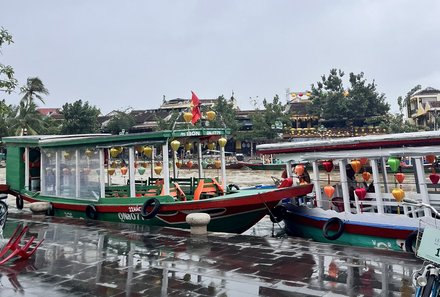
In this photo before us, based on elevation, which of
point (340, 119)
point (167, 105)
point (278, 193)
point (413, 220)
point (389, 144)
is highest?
point (167, 105)

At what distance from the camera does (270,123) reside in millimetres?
42062

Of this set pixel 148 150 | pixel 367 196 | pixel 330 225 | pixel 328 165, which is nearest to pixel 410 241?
pixel 367 196

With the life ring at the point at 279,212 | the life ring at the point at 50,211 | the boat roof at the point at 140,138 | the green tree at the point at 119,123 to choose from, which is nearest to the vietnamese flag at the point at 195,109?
the boat roof at the point at 140,138

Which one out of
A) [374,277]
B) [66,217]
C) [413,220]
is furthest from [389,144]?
[66,217]

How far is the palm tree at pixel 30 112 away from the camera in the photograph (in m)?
36.0

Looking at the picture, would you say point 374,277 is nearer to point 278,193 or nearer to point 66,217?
point 278,193

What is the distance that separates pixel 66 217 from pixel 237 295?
24.3ft

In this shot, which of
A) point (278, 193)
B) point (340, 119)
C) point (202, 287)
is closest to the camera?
point (202, 287)

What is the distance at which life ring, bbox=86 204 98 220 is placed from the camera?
33.8 feet

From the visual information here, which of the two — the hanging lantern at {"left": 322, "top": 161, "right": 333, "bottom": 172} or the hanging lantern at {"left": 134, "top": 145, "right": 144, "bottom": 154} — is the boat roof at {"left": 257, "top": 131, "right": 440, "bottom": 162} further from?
the hanging lantern at {"left": 134, "top": 145, "right": 144, "bottom": 154}

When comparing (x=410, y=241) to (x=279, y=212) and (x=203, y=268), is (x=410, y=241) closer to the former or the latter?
(x=203, y=268)

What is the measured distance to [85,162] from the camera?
10609 millimetres

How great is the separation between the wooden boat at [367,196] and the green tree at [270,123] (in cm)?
3248

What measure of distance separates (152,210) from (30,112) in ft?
105
